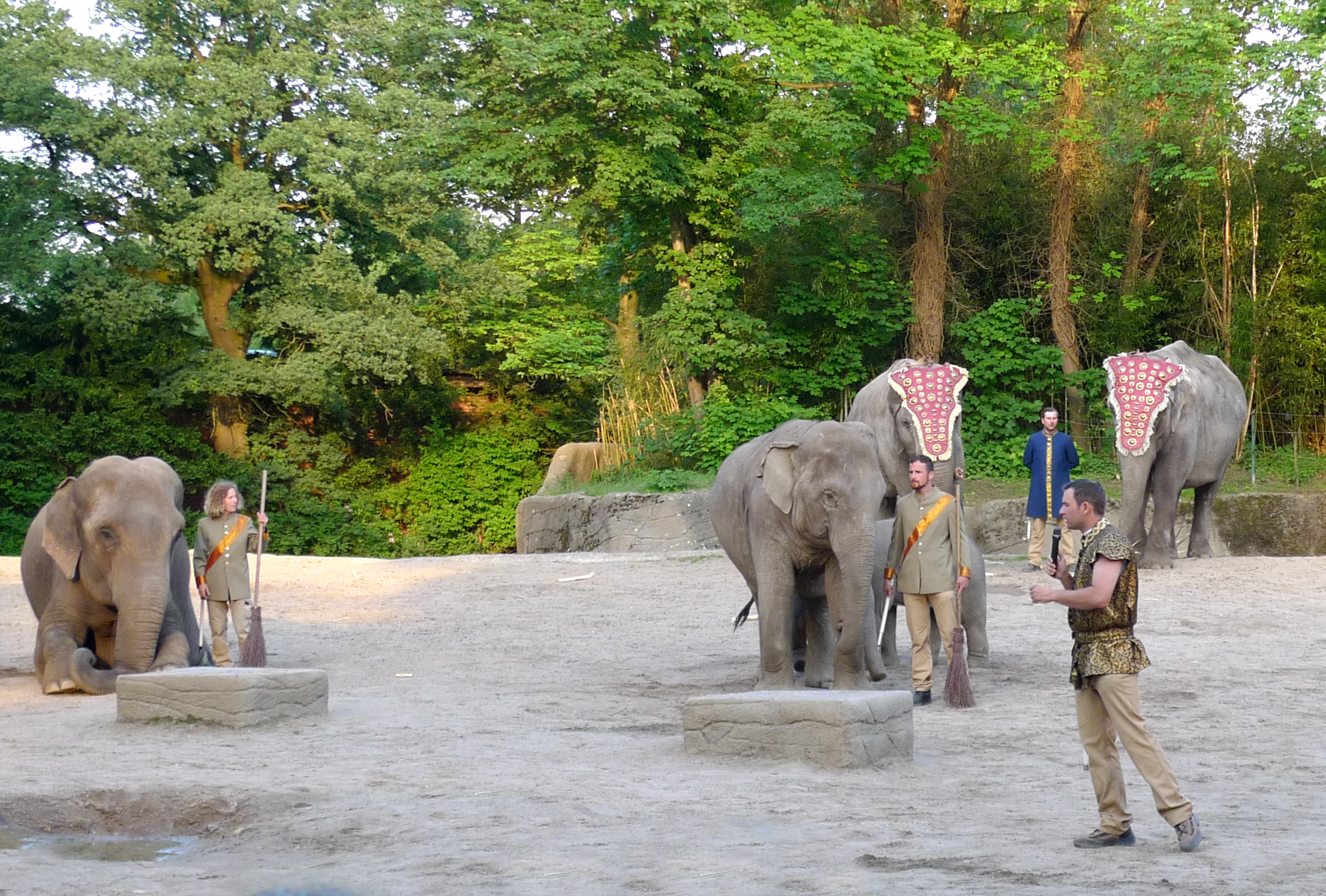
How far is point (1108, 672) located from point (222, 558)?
8212 millimetres

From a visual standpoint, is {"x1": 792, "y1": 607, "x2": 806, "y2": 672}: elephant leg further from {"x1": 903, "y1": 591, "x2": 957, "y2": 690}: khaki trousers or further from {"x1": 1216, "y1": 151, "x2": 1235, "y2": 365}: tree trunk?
{"x1": 1216, "y1": 151, "x2": 1235, "y2": 365}: tree trunk

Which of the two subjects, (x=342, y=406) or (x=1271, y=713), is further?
(x=342, y=406)

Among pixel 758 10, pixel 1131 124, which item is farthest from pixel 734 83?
pixel 1131 124

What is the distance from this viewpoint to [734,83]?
2688 cm

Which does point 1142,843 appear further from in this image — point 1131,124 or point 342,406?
point 342,406

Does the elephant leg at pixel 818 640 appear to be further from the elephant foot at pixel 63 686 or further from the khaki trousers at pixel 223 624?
the elephant foot at pixel 63 686

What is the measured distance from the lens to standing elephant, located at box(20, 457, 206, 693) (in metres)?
10.8

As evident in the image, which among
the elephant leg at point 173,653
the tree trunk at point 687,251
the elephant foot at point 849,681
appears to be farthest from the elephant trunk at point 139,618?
the tree trunk at point 687,251

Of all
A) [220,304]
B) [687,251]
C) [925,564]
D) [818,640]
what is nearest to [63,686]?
[818,640]

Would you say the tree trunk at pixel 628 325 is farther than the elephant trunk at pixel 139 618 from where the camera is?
Yes

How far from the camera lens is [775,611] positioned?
10570mm

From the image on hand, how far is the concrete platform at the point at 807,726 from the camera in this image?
319 inches

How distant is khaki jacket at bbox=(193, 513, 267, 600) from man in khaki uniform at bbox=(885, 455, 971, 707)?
5542 mm

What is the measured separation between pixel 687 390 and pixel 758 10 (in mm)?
7616
